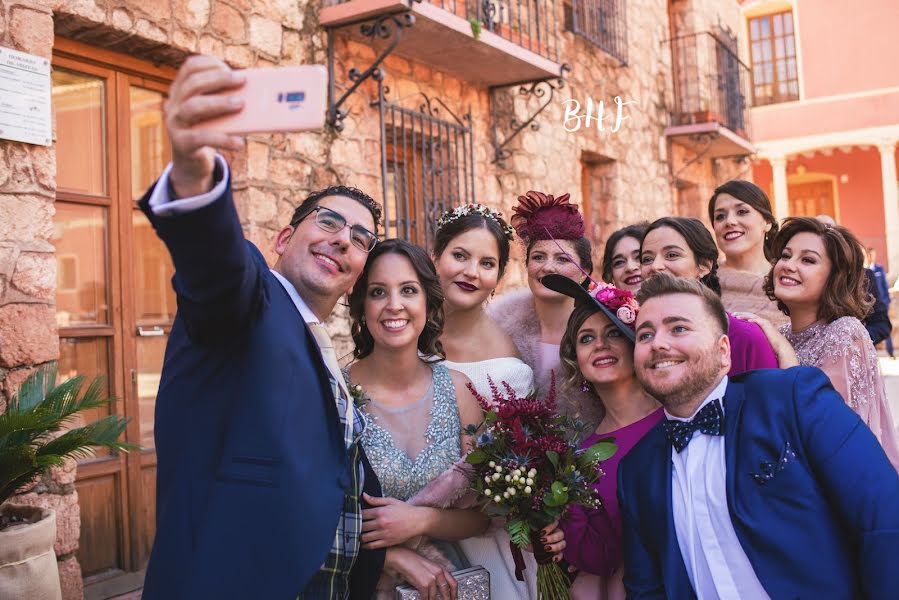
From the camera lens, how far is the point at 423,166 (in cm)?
590

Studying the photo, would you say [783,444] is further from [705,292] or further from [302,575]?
[302,575]

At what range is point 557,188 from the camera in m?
7.68

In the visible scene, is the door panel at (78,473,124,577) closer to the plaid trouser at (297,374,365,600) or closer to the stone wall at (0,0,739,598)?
the stone wall at (0,0,739,598)

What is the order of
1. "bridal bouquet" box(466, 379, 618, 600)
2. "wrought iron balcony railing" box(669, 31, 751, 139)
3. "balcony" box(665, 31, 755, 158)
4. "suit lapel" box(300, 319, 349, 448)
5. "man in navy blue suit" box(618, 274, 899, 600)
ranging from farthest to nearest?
"wrought iron balcony railing" box(669, 31, 751, 139) < "balcony" box(665, 31, 755, 158) < "bridal bouquet" box(466, 379, 618, 600) < "man in navy blue suit" box(618, 274, 899, 600) < "suit lapel" box(300, 319, 349, 448)

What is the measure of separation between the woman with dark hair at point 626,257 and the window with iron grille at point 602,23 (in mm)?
4812

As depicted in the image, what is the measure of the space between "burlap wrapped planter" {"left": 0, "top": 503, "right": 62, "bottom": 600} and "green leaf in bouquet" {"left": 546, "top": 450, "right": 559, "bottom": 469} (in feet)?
6.34

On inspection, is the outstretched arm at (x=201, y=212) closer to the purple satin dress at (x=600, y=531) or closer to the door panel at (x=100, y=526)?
the purple satin dress at (x=600, y=531)

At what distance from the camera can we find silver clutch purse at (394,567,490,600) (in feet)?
7.45

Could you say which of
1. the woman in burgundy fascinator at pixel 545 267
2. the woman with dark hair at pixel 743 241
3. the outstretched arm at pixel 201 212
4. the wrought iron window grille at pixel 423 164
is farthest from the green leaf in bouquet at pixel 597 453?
the wrought iron window grille at pixel 423 164

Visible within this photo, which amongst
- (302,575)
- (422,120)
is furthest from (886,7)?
(302,575)

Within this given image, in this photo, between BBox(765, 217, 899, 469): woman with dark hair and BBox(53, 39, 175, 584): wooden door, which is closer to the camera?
BBox(765, 217, 899, 469): woman with dark hair

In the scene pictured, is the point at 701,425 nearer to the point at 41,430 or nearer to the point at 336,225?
the point at 336,225

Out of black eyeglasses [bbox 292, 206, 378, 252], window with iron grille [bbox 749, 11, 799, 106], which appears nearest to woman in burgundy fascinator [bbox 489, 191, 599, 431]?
black eyeglasses [bbox 292, 206, 378, 252]

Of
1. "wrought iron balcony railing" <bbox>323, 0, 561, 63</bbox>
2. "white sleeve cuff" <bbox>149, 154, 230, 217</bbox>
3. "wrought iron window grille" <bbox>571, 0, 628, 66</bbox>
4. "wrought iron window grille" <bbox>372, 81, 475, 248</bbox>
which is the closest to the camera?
"white sleeve cuff" <bbox>149, 154, 230, 217</bbox>
